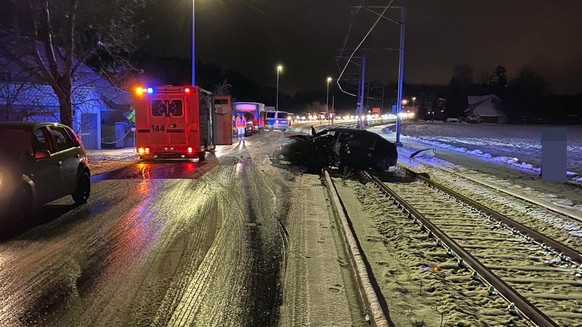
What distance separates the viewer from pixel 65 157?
30.8 feet

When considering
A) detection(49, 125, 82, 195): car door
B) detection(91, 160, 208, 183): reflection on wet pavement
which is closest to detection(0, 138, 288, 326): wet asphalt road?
detection(49, 125, 82, 195): car door

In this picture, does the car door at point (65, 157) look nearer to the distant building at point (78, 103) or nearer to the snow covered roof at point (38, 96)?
the distant building at point (78, 103)

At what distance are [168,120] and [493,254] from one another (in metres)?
13.3

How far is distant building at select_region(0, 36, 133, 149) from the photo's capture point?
20844 mm

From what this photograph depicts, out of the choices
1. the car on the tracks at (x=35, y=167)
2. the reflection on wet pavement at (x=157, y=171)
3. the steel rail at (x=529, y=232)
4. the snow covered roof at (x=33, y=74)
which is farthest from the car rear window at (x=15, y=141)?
the snow covered roof at (x=33, y=74)

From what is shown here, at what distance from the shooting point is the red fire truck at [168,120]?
57.9ft

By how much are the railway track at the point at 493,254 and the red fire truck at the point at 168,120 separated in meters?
8.44

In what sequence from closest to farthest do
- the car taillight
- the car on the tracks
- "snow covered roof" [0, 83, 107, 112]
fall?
the car on the tracks → the car taillight → "snow covered roof" [0, 83, 107, 112]

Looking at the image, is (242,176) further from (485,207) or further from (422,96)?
(422,96)

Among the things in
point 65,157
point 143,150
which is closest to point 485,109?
point 143,150

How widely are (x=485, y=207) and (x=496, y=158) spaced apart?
42.9 ft

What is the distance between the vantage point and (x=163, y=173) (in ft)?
50.1

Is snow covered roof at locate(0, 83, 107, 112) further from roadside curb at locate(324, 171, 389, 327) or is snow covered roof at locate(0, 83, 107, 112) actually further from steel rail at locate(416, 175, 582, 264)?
steel rail at locate(416, 175, 582, 264)

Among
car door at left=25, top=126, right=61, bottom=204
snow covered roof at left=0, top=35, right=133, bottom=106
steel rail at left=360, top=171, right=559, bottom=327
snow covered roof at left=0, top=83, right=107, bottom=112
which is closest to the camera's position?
steel rail at left=360, top=171, right=559, bottom=327
